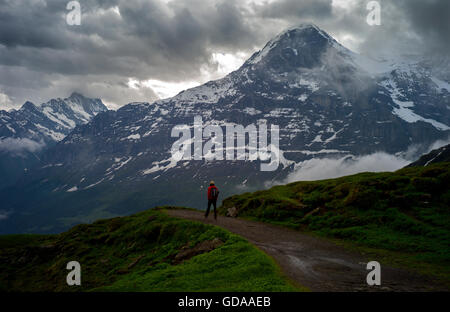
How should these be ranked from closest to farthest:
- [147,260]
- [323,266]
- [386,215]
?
[323,266]
[386,215]
[147,260]

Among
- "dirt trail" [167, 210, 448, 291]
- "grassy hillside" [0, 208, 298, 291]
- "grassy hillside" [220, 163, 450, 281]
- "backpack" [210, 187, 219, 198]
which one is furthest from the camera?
"backpack" [210, 187, 219, 198]

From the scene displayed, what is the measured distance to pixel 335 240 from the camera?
87.6 feet

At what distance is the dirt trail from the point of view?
1639cm

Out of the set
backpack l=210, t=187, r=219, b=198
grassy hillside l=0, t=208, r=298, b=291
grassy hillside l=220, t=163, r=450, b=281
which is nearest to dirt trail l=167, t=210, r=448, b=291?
grassy hillside l=0, t=208, r=298, b=291

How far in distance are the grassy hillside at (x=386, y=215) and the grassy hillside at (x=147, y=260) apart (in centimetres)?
940

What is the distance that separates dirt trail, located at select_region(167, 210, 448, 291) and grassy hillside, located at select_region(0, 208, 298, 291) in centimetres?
152

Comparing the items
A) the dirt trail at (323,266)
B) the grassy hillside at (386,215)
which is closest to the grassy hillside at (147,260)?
the dirt trail at (323,266)

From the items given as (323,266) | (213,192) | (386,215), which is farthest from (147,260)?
(386,215)

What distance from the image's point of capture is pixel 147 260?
96.9 ft

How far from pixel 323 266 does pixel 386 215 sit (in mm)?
12046

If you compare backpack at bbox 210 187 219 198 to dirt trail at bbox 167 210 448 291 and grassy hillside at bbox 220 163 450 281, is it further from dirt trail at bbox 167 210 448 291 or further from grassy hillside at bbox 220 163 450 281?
grassy hillside at bbox 220 163 450 281

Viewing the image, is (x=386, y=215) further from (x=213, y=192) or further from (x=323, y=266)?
(x=213, y=192)
